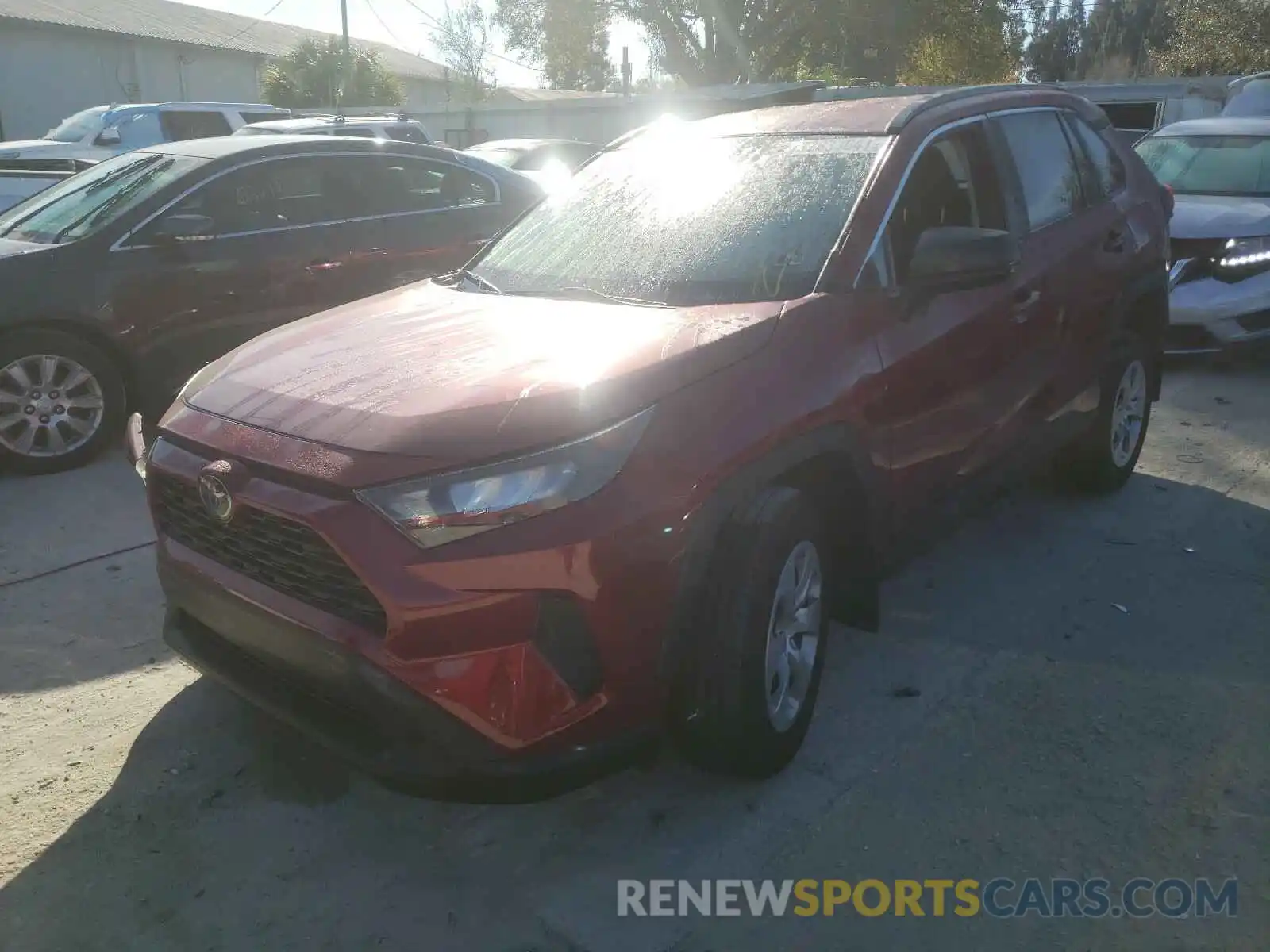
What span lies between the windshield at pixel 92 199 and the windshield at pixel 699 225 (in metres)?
2.92

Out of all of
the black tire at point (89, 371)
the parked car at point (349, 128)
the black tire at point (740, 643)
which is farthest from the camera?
the parked car at point (349, 128)

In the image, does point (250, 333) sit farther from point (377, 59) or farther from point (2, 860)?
point (377, 59)

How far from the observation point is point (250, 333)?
6.28 m

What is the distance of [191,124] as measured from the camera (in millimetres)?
15469

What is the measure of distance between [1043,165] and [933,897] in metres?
2.99

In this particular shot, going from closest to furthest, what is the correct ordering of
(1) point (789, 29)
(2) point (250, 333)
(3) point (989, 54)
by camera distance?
(2) point (250, 333), (1) point (789, 29), (3) point (989, 54)

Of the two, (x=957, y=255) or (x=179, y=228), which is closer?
(x=957, y=255)

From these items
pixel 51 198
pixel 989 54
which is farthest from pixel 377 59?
pixel 51 198

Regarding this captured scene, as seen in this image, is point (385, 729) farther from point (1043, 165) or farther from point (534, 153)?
point (534, 153)

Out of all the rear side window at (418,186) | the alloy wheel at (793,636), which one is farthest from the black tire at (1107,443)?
the rear side window at (418,186)

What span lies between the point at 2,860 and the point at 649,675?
171 centimetres

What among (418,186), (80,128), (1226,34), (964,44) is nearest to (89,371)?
(418,186)

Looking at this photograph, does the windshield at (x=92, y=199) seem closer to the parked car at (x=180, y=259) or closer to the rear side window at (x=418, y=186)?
the parked car at (x=180, y=259)

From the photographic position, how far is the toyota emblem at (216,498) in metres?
2.76
